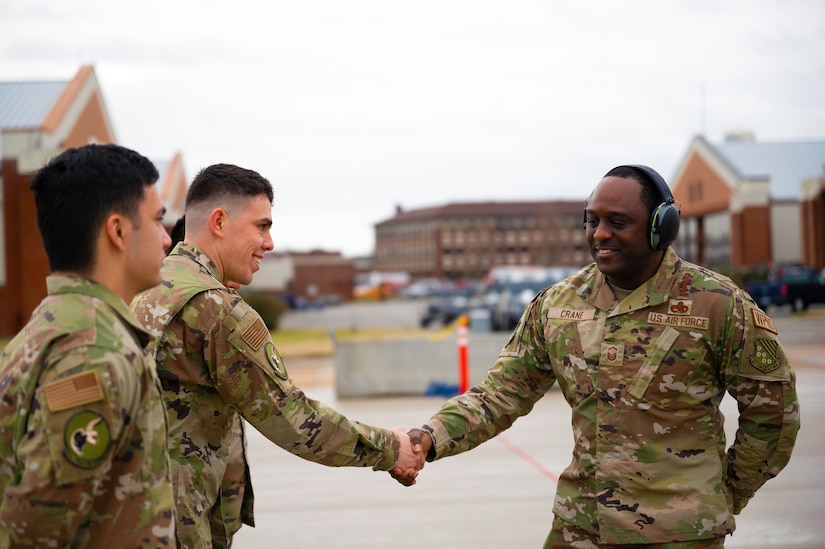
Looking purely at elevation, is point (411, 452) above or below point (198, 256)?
below

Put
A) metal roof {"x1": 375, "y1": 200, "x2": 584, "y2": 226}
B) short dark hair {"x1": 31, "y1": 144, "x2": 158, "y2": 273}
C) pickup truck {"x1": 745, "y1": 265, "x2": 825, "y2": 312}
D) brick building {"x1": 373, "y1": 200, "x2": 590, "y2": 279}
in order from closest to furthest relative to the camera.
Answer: short dark hair {"x1": 31, "y1": 144, "x2": 158, "y2": 273}
pickup truck {"x1": 745, "y1": 265, "x2": 825, "y2": 312}
brick building {"x1": 373, "y1": 200, "x2": 590, "y2": 279}
metal roof {"x1": 375, "y1": 200, "x2": 584, "y2": 226}

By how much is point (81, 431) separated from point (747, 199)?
2064 inches

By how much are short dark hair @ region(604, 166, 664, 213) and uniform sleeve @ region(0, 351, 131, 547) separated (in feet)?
7.13

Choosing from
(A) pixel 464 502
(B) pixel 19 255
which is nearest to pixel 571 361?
(A) pixel 464 502

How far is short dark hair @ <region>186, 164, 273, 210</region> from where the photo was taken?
3633 millimetres

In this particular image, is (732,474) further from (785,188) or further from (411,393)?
(785,188)

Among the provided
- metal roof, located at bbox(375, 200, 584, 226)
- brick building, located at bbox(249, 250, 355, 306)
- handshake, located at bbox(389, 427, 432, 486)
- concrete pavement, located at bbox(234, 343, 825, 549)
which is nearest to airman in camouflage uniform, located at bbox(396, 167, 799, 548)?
handshake, located at bbox(389, 427, 432, 486)

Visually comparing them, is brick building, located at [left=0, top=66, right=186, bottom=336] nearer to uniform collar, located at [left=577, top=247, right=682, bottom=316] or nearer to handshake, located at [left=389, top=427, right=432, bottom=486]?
handshake, located at [left=389, top=427, right=432, bottom=486]

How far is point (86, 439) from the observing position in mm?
2111

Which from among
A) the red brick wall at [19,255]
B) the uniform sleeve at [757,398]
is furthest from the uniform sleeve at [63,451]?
the red brick wall at [19,255]

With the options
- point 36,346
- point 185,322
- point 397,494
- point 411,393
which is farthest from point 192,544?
point 411,393

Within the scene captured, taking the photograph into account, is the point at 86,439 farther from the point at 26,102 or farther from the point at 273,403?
the point at 26,102

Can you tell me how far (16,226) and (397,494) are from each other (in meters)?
20.6

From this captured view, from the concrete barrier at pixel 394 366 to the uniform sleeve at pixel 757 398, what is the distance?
10.9 meters
